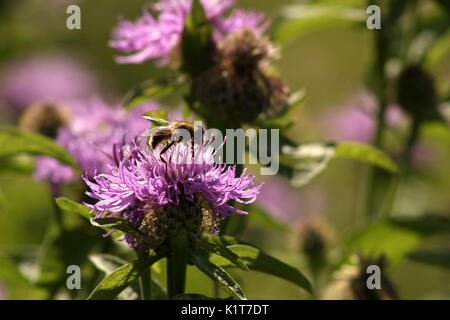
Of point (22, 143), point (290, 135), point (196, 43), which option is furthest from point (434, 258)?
point (290, 135)

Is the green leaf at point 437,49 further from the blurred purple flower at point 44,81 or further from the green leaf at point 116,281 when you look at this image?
the blurred purple flower at point 44,81

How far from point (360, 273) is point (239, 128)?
0.56 meters

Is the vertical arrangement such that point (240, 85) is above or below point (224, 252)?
above

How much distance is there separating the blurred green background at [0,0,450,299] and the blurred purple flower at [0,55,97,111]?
0.48 feet

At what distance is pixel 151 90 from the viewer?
204 cm

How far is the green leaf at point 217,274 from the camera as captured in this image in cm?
136

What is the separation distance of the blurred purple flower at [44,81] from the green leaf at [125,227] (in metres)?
3.25

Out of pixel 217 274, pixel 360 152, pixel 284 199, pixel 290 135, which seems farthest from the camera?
pixel 284 199

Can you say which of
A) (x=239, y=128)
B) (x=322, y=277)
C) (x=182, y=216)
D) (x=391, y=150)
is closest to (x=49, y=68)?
(x=391, y=150)

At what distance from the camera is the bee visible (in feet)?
Answer: 5.19

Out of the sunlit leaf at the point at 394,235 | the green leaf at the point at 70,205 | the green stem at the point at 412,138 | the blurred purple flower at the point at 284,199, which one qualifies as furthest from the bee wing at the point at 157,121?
the blurred purple flower at the point at 284,199

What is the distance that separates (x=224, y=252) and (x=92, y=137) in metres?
0.96

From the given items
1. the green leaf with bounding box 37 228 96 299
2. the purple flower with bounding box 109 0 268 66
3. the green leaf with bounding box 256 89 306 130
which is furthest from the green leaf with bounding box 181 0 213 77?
the green leaf with bounding box 37 228 96 299

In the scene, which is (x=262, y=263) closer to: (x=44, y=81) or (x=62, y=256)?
(x=62, y=256)
